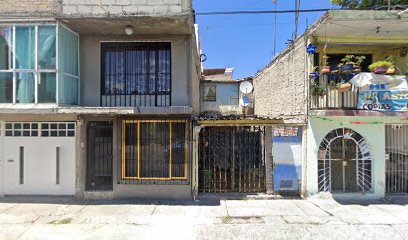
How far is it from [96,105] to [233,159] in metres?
4.80

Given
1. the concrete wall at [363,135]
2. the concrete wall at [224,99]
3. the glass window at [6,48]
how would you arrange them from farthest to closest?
the concrete wall at [224,99] → the concrete wall at [363,135] → the glass window at [6,48]

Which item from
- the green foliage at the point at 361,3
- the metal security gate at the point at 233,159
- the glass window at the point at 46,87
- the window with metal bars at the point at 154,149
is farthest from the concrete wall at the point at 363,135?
the glass window at the point at 46,87

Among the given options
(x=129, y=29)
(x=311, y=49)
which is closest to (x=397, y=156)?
(x=311, y=49)

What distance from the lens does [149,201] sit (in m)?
8.12

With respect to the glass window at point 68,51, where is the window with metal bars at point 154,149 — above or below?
below

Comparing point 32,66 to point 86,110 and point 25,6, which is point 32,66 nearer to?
point 25,6

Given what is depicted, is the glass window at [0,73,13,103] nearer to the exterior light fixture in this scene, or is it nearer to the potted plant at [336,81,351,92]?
the exterior light fixture

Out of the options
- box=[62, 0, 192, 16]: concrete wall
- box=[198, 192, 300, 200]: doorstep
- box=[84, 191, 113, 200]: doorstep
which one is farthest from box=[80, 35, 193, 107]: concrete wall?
box=[198, 192, 300, 200]: doorstep

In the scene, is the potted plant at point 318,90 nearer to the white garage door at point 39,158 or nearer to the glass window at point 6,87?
the white garage door at point 39,158

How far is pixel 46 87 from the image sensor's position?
7621 mm

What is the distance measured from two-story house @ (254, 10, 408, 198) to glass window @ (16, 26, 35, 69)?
8306mm

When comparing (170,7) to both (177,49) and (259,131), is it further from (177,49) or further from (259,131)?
(259,131)

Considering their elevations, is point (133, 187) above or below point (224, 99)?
below

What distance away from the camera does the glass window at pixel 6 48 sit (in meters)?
7.69
